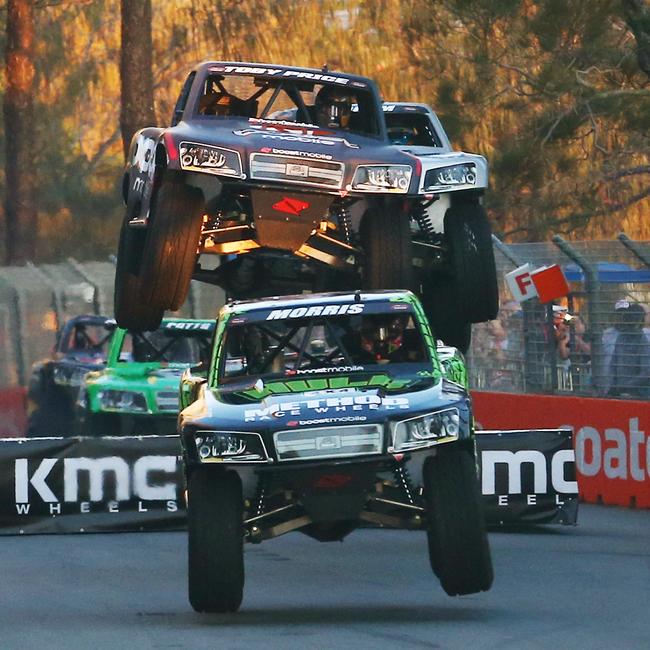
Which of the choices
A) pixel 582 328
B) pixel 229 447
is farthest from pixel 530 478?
pixel 229 447

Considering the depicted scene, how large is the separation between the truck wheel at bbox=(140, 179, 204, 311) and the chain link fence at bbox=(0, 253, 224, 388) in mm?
12820

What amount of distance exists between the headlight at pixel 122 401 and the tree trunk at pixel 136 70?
40.1 feet

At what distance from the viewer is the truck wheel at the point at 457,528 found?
31.3 ft

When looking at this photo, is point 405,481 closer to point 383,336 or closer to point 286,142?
point 383,336

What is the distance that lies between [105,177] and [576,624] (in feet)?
148

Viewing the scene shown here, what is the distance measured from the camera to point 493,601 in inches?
413

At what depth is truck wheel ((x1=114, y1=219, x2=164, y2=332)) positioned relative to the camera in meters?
13.5

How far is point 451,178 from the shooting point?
528 inches

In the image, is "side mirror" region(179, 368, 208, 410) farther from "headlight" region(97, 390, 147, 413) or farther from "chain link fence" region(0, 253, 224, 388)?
"chain link fence" region(0, 253, 224, 388)

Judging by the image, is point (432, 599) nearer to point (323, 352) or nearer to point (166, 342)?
point (323, 352)

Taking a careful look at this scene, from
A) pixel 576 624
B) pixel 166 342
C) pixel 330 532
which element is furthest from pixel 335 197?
pixel 166 342

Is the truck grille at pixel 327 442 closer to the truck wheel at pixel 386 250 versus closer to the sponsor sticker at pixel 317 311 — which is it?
the sponsor sticker at pixel 317 311

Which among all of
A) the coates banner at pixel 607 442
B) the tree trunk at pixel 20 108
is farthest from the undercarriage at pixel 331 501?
the tree trunk at pixel 20 108

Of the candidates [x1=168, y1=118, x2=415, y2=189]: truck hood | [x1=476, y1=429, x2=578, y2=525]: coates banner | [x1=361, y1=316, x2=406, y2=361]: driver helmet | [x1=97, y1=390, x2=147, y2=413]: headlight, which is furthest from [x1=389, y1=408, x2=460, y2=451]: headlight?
[x1=97, y1=390, x2=147, y2=413]: headlight
